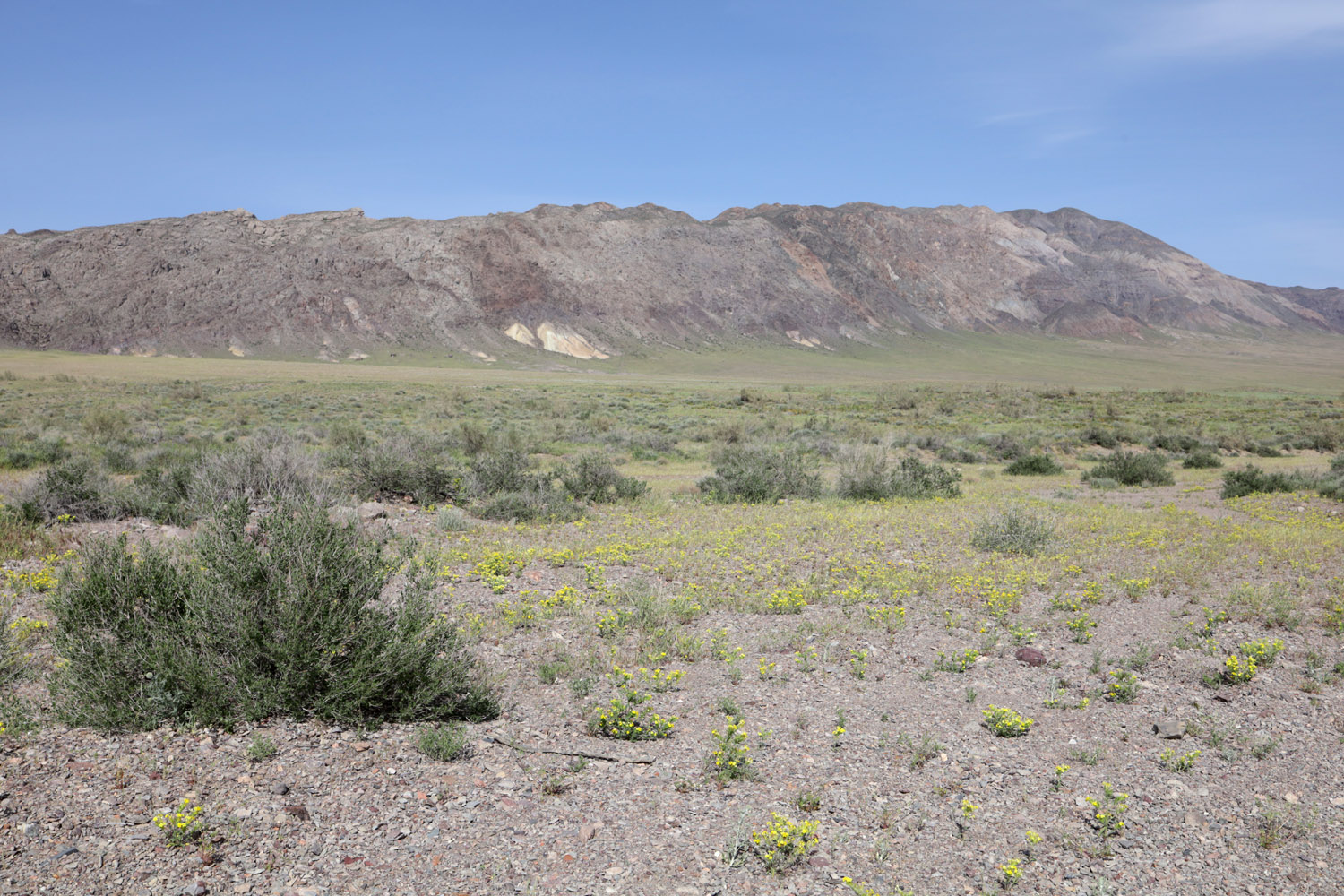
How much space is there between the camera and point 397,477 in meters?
14.0

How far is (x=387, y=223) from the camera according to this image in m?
130

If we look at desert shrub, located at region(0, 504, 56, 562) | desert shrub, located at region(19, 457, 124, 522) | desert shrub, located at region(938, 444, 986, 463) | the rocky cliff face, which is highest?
the rocky cliff face

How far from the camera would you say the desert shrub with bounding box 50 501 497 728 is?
5.09 metres

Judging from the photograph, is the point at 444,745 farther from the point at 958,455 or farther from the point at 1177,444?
the point at 1177,444

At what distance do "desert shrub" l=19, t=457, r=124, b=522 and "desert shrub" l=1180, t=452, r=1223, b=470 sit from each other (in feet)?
87.3

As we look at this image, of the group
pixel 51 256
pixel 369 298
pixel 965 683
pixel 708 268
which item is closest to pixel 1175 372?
pixel 708 268

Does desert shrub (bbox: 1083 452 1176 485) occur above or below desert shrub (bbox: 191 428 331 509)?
below

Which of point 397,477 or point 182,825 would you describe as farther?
point 397,477

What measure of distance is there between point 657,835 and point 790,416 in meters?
36.7

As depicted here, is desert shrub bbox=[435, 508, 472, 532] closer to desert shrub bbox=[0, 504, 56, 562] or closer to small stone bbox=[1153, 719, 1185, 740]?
desert shrub bbox=[0, 504, 56, 562]

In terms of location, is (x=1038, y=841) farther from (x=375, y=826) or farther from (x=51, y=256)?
(x=51, y=256)

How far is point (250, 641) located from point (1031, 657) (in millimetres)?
6403

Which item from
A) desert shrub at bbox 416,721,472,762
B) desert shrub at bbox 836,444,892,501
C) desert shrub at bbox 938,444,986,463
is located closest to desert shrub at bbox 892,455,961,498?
desert shrub at bbox 836,444,892,501

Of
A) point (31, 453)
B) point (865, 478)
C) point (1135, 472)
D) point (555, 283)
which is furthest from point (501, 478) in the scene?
point (555, 283)
